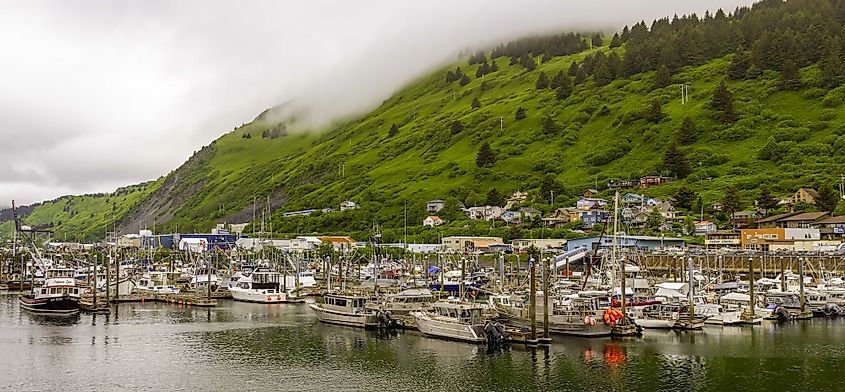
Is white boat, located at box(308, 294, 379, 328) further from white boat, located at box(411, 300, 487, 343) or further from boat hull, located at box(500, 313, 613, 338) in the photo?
boat hull, located at box(500, 313, 613, 338)

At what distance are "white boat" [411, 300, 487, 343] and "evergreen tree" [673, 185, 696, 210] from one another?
11530 centimetres

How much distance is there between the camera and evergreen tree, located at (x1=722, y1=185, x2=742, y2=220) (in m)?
154

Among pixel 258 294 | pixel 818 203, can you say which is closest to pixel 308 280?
pixel 258 294

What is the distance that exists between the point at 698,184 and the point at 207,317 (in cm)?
13567

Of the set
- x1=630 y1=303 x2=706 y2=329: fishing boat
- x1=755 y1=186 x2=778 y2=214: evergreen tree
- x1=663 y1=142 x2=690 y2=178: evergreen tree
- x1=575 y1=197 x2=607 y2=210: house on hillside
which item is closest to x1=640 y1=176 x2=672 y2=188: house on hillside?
x1=663 y1=142 x2=690 y2=178: evergreen tree

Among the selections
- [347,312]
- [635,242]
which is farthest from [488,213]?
[347,312]

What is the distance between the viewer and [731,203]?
15425 centimetres

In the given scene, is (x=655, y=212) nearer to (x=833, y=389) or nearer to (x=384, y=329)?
(x=384, y=329)

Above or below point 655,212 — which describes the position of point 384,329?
below

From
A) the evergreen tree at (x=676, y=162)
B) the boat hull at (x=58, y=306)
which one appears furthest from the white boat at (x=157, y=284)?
the evergreen tree at (x=676, y=162)

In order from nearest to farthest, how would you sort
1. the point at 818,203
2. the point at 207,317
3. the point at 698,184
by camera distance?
1. the point at 207,317
2. the point at 818,203
3. the point at 698,184

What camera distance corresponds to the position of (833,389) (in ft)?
160

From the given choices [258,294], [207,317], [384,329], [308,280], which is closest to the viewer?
[384,329]

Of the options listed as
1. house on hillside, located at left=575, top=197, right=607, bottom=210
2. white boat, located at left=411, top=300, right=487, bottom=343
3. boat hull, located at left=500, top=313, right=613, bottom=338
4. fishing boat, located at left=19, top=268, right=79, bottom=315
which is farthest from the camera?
house on hillside, located at left=575, top=197, right=607, bottom=210
